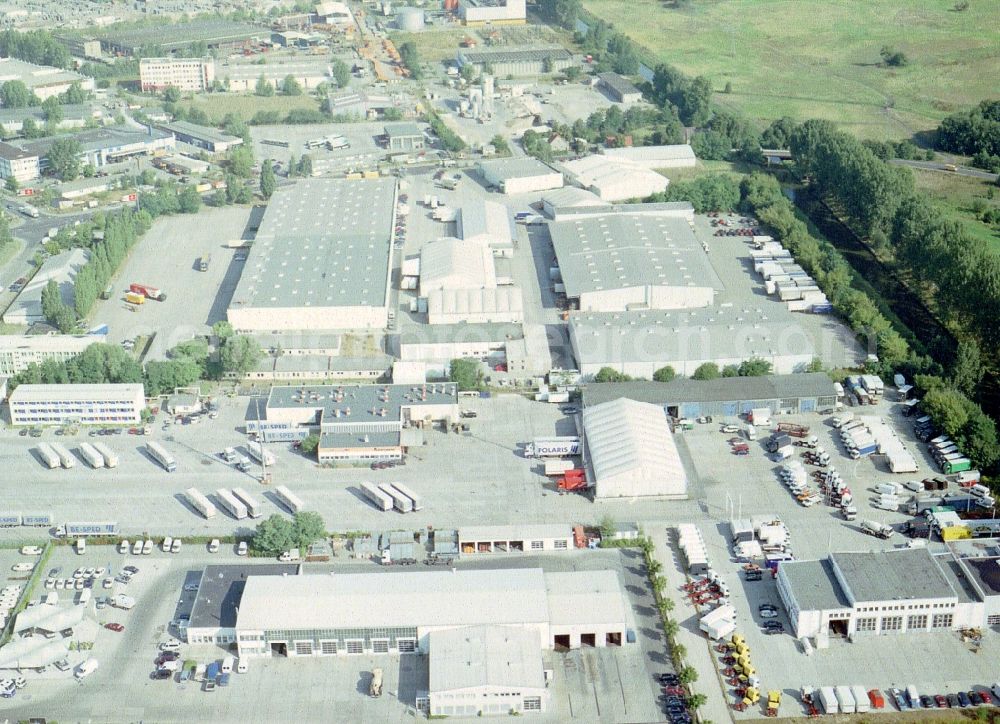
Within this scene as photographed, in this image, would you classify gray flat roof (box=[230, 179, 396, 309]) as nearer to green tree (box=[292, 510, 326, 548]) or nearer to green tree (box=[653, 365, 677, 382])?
green tree (box=[653, 365, 677, 382])

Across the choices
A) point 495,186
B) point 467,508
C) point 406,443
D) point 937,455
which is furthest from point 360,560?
point 495,186

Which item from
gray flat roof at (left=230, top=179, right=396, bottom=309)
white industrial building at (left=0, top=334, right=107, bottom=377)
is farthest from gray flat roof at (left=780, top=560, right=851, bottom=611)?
white industrial building at (left=0, top=334, right=107, bottom=377)

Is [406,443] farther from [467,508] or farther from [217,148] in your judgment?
[217,148]

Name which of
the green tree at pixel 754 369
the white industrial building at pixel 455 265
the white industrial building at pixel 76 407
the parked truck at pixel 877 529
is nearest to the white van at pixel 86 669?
the white industrial building at pixel 76 407

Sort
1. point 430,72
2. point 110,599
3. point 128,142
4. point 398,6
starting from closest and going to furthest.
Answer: point 110,599
point 128,142
point 430,72
point 398,6

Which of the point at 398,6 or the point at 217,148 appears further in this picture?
the point at 398,6

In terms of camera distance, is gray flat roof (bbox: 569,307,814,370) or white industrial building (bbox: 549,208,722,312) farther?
white industrial building (bbox: 549,208,722,312)
